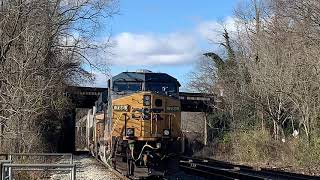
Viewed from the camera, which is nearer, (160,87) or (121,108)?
(121,108)

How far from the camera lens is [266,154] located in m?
31.3

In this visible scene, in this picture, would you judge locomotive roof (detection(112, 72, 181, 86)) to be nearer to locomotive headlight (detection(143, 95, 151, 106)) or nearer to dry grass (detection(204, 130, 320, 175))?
locomotive headlight (detection(143, 95, 151, 106))

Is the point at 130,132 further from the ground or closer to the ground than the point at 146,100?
closer to the ground

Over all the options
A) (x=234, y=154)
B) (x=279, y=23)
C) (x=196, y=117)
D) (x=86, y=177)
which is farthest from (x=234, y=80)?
(x=86, y=177)

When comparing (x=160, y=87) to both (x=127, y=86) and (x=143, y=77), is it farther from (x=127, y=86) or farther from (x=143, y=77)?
(x=127, y=86)

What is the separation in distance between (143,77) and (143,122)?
1.74 meters

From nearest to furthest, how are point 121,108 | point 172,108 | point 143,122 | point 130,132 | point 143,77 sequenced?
point 130,132 < point 143,122 < point 121,108 < point 172,108 < point 143,77

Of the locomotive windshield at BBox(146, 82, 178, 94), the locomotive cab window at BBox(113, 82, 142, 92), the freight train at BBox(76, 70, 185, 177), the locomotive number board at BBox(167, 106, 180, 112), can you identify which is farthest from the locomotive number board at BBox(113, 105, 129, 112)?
the locomotive number board at BBox(167, 106, 180, 112)

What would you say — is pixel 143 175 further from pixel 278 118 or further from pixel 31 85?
pixel 278 118

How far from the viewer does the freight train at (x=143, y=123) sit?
59.4 feet

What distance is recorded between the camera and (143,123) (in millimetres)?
18578

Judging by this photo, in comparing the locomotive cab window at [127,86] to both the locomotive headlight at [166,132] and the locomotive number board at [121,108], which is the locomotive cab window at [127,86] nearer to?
the locomotive number board at [121,108]

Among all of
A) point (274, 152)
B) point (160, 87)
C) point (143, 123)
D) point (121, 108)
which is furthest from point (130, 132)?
point (274, 152)

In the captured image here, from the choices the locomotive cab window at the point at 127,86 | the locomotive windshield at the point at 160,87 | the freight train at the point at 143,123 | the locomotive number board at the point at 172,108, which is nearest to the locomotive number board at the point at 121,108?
the freight train at the point at 143,123
